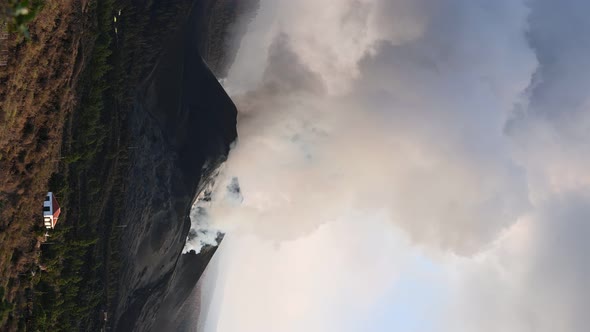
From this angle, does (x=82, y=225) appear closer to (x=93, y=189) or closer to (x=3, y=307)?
(x=93, y=189)

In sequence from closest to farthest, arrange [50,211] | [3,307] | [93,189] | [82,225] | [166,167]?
[3,307] < [50,211] < [82,225] < [93,189] < [166,167]

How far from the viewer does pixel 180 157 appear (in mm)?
71188

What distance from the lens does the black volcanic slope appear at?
66.4 metres

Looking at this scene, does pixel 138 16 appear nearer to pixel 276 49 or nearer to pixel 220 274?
pixel 276 49

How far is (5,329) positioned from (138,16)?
1351 inches

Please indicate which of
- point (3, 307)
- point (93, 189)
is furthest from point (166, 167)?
point (3, 307)

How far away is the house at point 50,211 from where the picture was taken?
172 ft

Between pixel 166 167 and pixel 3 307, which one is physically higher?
pixel 166 167

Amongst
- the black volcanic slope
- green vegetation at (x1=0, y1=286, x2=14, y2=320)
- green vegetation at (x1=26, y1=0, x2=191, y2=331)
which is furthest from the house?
the black volcanic slope

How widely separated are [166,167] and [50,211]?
58.5 feet

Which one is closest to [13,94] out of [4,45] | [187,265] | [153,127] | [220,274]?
[4,45]

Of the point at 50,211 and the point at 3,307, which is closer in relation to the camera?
the point at 3,307

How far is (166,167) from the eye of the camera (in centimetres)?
6900

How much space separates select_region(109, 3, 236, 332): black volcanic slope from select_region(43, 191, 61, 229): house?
1168 cm
